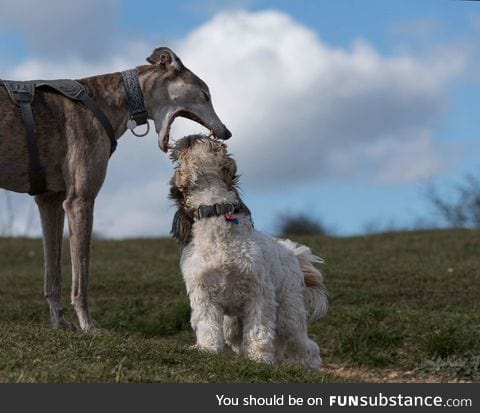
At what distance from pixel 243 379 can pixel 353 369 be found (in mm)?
3309

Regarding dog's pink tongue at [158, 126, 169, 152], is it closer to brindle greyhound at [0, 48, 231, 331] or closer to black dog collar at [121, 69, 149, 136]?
brindle greyhound at [0, 48, 231, 331]

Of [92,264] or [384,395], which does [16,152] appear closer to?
[384,395]

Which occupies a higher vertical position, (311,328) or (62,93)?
(62,93)

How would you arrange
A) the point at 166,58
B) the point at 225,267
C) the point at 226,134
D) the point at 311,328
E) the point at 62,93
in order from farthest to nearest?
the point at 311,328, the point at 166,58, the point at 226,134, the point at 62,93, the point at 225,267

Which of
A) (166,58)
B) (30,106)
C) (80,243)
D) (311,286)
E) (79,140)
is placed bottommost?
(311,286)

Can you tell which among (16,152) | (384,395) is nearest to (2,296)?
(16,152)

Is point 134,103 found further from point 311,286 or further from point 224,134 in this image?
point 311,286

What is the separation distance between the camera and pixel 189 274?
750cm

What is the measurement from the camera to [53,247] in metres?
8.57

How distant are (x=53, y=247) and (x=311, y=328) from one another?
10.8 feet

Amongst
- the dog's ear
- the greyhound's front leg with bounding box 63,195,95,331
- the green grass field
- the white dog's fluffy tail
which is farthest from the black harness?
the white dog's fluffy tail

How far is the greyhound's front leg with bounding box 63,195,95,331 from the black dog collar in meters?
0.88

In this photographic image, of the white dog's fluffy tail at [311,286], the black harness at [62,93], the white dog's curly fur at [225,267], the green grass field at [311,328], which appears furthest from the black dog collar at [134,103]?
the green grass field at [311,328]

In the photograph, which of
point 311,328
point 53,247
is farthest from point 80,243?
point 311,328
